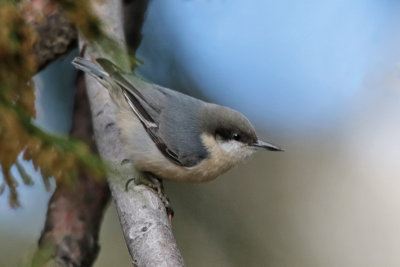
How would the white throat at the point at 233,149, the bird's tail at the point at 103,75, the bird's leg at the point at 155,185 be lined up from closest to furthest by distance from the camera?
1. the bird's leg at the point at 155,185
2. the bird's tail at the point at 103,75
3. the white throat at the point at 233,149

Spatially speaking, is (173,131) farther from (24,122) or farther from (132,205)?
(24,122)

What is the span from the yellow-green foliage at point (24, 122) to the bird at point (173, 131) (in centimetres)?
114

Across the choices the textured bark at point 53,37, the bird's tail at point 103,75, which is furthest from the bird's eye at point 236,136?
the textured bark at point 53,37

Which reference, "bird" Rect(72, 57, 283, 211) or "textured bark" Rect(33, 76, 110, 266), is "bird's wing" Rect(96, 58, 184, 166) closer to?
"bird" Rect(72, 57, 283, 211)

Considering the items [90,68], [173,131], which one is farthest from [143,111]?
[90,68]

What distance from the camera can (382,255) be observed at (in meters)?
3.46

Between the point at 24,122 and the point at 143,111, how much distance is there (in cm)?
145

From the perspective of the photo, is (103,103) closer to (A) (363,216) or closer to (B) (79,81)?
(B) (79,81)

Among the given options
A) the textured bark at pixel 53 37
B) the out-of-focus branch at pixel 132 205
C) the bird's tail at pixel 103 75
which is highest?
the textured bark at pixel 53 37

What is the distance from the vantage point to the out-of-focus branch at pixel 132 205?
1.59m

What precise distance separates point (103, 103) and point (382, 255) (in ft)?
6.46

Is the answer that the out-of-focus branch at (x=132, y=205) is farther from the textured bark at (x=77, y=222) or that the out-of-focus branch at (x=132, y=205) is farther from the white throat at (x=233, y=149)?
the white throat at (x=233, y=149)

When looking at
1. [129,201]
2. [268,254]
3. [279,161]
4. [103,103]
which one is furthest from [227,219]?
[129,201]

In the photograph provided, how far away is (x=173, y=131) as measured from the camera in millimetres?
2305
